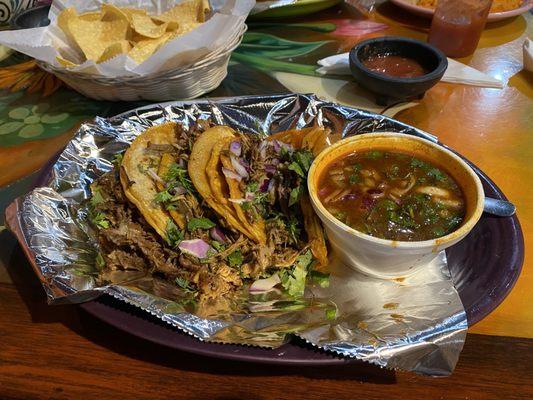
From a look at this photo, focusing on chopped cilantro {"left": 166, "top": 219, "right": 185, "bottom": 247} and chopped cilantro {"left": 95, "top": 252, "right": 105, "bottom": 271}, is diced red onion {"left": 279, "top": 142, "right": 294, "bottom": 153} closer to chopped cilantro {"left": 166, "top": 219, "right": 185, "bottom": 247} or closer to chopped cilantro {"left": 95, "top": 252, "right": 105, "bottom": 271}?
chopped cilantro {"left": 166, "top": 219, "right": 185, "bottom": 247}

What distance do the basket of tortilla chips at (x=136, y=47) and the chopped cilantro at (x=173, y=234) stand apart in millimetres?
999

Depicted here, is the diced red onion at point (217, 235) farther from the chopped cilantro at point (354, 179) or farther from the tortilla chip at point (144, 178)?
the chopped cilantro at point (354, 179)

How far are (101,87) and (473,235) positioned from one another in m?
1.93

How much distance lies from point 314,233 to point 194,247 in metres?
0.42

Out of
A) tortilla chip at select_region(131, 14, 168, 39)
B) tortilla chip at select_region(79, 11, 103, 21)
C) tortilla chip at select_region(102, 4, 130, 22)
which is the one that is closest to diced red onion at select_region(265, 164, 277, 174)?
tortilla chip at select_region(131, 14, 168, 39)

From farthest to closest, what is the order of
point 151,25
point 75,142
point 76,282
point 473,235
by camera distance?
point 151,25 < point 75,142 < point 473,235 < point 76,282

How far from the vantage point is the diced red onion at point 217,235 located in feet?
5.27

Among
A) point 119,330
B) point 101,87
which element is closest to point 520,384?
point 119,330

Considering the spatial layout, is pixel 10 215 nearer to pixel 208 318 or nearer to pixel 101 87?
pixel 208 318

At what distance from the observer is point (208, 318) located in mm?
1386

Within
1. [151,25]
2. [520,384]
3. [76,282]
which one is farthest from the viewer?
[151,25]

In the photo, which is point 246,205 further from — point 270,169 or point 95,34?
point 95,34

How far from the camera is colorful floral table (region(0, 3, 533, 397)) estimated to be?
164 cm

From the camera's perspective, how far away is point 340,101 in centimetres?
262
